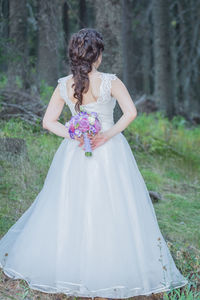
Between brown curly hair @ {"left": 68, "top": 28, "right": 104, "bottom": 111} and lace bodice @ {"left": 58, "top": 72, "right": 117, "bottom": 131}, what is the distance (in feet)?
0.40

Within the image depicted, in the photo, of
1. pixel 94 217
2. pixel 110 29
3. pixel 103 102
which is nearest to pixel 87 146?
pixel 103 102

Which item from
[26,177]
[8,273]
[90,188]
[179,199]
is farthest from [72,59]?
[179,199]

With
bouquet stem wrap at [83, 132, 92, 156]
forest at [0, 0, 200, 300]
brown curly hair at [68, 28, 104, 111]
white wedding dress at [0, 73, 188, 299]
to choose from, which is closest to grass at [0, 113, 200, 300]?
forest at [0, 0, 200, 300]

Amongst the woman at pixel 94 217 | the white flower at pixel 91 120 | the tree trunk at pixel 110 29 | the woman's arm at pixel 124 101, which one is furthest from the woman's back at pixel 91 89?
the tree trunk at pixel 110 29

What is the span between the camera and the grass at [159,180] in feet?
13.5

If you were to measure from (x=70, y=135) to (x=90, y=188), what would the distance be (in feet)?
1.63

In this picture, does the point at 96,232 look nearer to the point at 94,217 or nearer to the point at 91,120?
the point at 94,217

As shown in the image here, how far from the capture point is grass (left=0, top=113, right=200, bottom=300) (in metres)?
4.13

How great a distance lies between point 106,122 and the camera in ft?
12.2

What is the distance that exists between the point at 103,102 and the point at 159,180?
3.70 m

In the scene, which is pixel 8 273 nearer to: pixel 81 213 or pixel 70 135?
pixel 81 213

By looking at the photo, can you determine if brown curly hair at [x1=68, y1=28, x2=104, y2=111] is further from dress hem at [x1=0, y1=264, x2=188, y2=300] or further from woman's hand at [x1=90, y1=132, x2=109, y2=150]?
dress hem at [x1=0, y1=264, x2=188, y2=300]

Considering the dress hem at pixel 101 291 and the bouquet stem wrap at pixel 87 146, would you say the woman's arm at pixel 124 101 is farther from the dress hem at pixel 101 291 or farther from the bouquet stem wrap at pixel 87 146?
the dress hem at pixel 101 291

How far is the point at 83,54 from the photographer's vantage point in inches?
136
